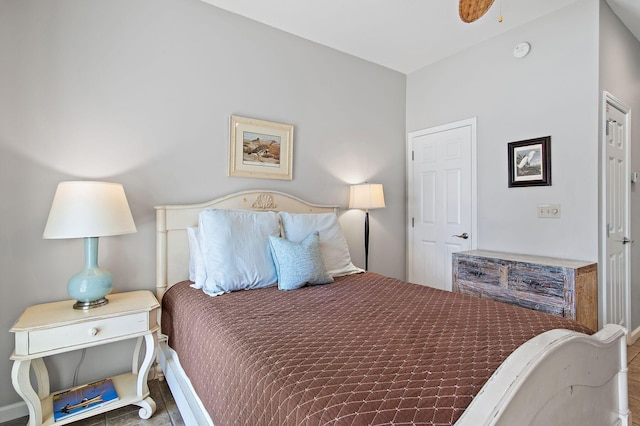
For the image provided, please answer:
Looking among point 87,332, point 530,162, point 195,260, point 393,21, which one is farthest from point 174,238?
point 530,162

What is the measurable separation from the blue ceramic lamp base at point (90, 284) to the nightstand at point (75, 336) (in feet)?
0.19

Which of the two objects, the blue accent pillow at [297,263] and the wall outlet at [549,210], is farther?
the wall outlet at [549,210]

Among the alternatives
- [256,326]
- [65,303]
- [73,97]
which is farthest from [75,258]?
[256,326]

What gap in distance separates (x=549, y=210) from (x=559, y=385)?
84.2 inches

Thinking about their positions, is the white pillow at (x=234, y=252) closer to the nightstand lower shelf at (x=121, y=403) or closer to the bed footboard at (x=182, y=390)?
the bed footboard at (x=182, y=390)

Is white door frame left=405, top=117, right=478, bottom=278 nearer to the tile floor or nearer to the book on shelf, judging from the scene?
the tile floor

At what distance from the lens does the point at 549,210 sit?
2.65m

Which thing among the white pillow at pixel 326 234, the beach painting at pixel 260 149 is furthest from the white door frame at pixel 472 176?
the beach painting at pixel 260 149

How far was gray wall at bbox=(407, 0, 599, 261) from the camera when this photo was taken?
2443 mm

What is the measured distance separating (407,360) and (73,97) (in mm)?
2415

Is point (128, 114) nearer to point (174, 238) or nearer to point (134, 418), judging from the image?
point (174, 238)

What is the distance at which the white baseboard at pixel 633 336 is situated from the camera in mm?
2825

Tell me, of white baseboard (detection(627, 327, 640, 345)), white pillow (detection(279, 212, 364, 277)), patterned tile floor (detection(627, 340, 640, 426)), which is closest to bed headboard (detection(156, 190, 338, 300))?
white pillow (detection(279, 212, 364, 277))

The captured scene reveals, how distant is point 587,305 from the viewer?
2.27m
